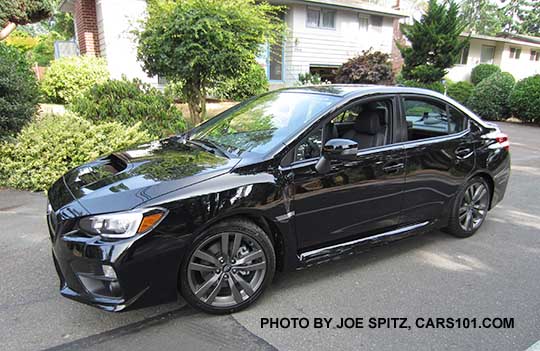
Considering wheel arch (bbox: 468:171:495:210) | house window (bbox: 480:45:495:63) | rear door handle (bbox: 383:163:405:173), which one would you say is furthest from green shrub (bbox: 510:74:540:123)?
house window (bbox: 480:45:495:63)

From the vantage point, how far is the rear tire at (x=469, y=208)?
162 inches

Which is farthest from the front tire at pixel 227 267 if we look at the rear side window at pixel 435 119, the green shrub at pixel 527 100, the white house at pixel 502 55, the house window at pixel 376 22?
the white house at pixel 502 55

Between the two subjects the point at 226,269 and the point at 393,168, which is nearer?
the point at 226,269

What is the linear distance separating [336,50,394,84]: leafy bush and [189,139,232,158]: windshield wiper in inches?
488

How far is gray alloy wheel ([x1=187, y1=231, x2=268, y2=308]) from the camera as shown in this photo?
106 inches

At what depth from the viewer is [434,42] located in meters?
16.9

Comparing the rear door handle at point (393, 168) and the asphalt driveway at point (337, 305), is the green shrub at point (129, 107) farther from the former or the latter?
the rear door handle at point (393, 168)

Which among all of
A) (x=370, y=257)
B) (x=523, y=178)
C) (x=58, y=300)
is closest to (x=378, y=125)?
(x=370, y=257)

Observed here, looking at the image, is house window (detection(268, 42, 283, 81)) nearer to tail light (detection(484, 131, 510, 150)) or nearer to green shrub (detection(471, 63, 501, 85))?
tail light (detection(484, 131, 510, 150))

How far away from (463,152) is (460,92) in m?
16.0

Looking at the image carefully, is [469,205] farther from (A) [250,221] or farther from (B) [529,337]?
(A) [250,221]

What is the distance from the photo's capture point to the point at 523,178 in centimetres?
691

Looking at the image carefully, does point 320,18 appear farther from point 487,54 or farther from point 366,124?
point 487,54

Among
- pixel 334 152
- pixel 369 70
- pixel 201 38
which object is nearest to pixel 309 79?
pixel 369 70
